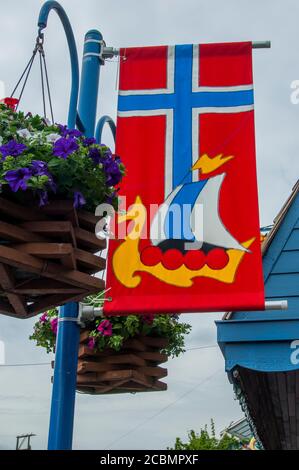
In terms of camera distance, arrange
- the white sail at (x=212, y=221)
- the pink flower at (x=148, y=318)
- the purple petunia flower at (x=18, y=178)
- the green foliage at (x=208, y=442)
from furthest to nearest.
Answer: the green foliage at (x=208, y=442) < the pink flower at (x=148, y=318) < the white sail at (x=212, y=221) < the purple petunia flower at (x=18, y=178)

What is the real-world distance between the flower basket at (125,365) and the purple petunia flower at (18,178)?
1.59 meters

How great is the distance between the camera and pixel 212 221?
3.29m

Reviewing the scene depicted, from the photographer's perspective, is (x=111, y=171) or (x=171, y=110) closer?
(x=111, y=171)

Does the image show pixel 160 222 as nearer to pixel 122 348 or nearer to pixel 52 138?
pixel 122 348

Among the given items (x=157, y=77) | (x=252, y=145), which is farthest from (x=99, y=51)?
(x=252, y=145)

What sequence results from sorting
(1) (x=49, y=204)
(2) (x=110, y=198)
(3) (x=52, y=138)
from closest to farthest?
(1) (x=49, y=204) → (3) (x=52, y=138) → (2) (x=110, y=198)

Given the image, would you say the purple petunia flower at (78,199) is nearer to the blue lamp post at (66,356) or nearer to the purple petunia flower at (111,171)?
the purple petunia flower at (111,171)

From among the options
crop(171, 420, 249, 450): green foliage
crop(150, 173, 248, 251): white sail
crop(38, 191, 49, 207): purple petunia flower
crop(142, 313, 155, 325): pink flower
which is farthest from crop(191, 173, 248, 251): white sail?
crop(171, 420, 249, 450): green foliage

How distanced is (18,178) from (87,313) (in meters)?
1.38

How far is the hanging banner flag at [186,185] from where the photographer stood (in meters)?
3.12

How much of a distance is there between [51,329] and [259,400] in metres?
2.62

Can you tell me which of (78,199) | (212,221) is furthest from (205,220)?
(78,199)

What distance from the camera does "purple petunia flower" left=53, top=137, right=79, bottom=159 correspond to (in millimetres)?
2242

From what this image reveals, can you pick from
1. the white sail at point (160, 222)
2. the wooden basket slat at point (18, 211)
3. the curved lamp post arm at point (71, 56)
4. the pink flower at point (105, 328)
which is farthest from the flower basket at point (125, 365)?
the wooden basket slat at point (18, 211)
